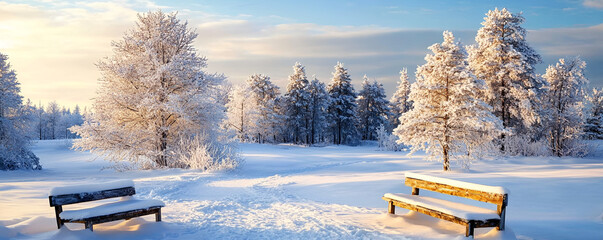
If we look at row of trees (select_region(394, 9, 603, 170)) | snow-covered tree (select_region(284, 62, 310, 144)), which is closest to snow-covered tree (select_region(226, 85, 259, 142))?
snow-covered tree (select_region(284, 62, 310, 144))

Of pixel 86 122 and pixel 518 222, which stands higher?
pixel 86 122

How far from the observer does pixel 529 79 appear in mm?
23750

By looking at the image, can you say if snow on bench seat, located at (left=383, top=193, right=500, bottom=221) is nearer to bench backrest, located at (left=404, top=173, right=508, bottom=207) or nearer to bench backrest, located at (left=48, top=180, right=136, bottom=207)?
bench backrest, located at (left=404, top=173, right=508, bottom=207)

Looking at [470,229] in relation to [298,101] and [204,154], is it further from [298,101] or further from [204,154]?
[298,101]

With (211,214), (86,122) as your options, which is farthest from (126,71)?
(211,214)

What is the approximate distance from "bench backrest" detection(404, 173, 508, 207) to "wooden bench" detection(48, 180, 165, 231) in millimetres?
5258

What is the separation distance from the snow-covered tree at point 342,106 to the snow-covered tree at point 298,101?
373 cm

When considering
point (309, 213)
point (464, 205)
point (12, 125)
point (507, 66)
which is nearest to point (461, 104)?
point (464, 205)

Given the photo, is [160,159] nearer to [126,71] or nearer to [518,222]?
[126,71]

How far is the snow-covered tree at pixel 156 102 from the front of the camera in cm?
1634

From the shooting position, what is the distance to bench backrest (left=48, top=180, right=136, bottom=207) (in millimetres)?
5375

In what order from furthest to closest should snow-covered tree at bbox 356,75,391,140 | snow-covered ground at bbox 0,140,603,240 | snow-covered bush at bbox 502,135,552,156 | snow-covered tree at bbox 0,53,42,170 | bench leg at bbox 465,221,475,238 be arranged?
snow-covered tree at bbox 356,75,391,140, snow-covered bush at bbox 502,135,552,156, snow-covered tree at bbox 0,53,42,170, snow-covered ground at bbox 0,140,603,240, bench leg at bbox 465,221,475,238

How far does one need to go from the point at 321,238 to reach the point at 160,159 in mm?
14085

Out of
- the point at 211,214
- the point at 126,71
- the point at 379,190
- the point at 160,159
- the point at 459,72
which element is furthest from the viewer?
the point at 160,159
